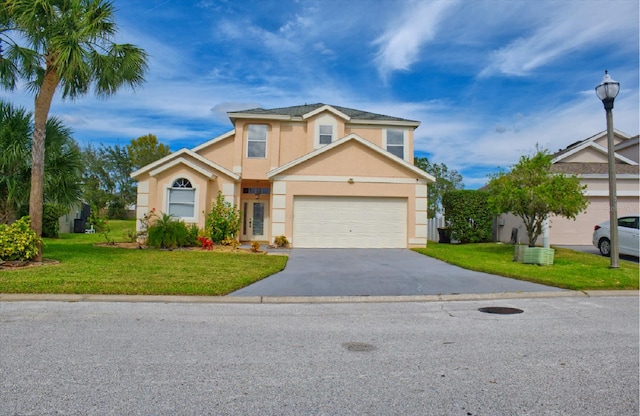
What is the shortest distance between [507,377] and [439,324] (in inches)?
83.6

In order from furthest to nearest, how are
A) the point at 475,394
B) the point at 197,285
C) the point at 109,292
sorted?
the point at 197,285 < the point at 109,292 < the point at 475,394

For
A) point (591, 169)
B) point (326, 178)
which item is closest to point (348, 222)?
point (326, 178)

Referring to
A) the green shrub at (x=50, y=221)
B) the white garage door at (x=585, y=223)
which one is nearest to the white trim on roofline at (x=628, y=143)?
the white garage door at (x=585, y=223)

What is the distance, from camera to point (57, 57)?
1080 centimetres

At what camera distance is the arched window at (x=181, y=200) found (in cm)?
1820

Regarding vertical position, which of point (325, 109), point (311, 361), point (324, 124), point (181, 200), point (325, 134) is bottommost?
point (311, 361)

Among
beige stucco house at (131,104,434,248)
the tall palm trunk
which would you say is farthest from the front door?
the tall palm trunk

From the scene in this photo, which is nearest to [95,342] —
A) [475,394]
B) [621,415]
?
[475,394]

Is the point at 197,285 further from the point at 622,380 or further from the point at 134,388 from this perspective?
the point at 622,380

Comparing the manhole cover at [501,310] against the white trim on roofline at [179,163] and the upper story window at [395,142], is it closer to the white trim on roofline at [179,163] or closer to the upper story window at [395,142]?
the white trim on roofline at [179,163]

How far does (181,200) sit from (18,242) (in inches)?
309

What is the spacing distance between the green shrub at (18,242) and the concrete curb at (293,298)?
12.1ft

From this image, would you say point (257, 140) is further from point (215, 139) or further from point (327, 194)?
point (327, 194)

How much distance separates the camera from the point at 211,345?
4.97 meters
